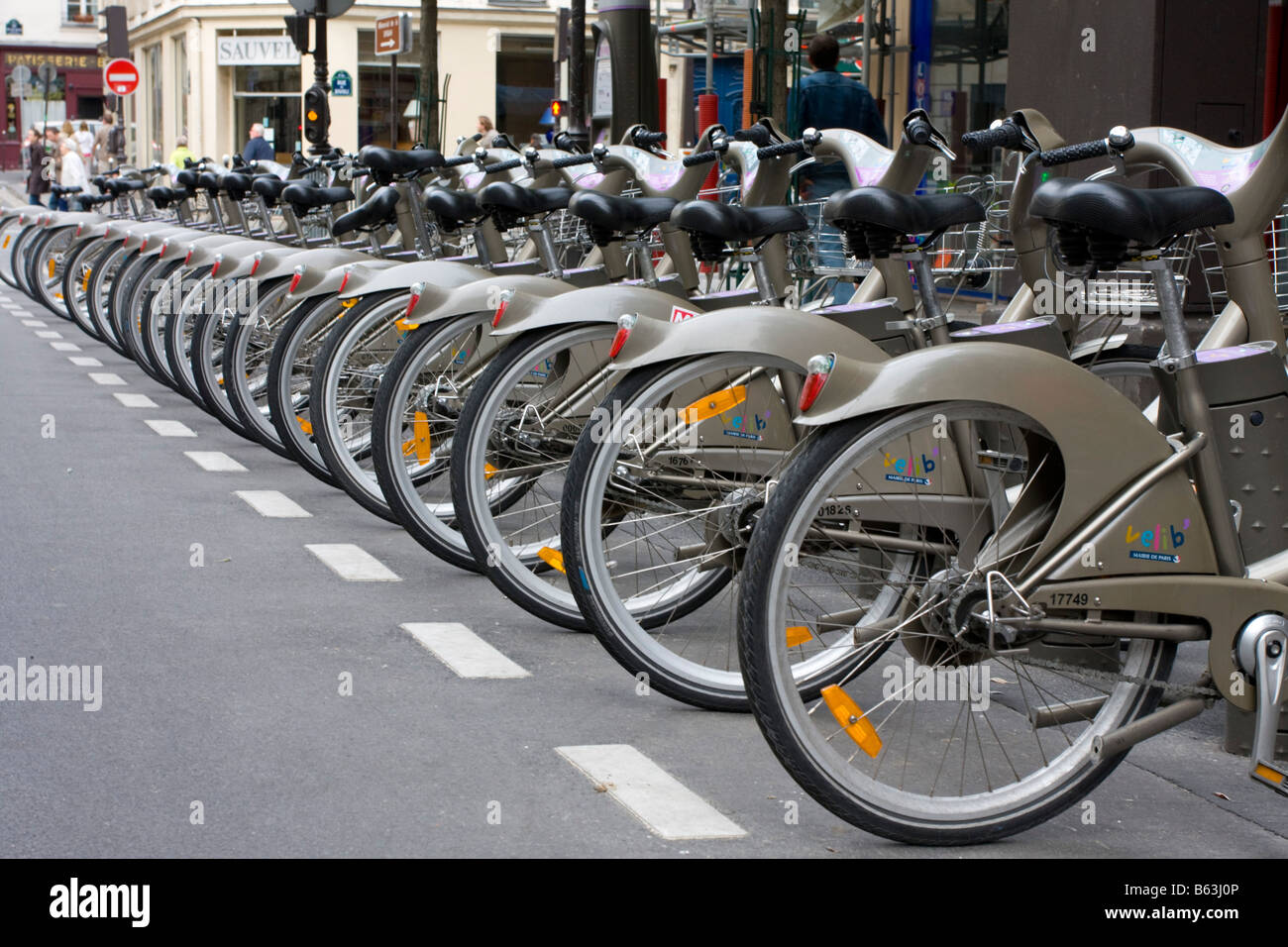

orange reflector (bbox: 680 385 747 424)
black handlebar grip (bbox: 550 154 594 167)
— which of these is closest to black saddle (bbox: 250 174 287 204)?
black handlebar grip (bbox: 550 154 594 167)

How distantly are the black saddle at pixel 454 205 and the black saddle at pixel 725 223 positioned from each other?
1968mm

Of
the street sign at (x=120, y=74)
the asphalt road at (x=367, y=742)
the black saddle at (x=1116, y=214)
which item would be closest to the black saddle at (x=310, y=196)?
the asphalt road at (x=367, y=742)

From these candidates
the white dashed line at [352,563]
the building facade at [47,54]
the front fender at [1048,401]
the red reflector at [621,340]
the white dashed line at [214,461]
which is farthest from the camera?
the building facade at [47,54]

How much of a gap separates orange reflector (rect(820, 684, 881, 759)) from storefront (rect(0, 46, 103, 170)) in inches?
2543

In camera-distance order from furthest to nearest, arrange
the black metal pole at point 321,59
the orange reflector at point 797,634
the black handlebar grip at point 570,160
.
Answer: the black metal pole at point 321,59 < the black handlebar grip at point 570,160 < the orange reflector at point 797,634

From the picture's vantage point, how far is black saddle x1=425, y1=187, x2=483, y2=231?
6.71 m

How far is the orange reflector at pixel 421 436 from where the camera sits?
5.79 meters

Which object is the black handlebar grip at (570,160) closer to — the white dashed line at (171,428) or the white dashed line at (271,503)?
the white dashed line at (271,503)

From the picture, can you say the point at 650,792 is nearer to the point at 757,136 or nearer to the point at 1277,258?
the point at 1277,258

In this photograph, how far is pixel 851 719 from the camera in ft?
11.2

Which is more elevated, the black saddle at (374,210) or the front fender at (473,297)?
the black saddle at (374,210)

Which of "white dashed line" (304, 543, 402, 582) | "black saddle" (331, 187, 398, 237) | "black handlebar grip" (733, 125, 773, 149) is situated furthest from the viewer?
"black saddle" (331, 187, 398, 237)

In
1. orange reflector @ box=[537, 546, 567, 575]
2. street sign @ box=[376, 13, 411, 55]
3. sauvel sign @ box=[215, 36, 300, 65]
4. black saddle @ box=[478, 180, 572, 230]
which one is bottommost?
orange reflector @ box=[537, 546, 567, 575]

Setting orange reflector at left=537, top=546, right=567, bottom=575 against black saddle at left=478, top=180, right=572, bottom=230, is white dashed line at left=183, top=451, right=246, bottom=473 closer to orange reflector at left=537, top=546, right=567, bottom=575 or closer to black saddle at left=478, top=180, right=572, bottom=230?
black saddle at left=478, top=180, right=572, bottom=230
